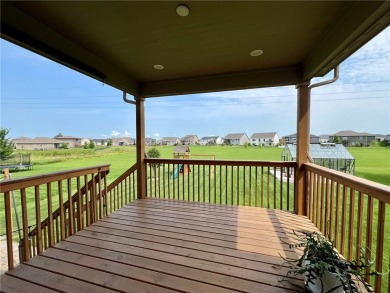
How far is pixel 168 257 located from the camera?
2039mm

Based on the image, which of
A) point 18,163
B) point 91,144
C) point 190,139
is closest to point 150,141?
point 91,144

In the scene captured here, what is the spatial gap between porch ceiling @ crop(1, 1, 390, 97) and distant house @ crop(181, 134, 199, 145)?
103 inches

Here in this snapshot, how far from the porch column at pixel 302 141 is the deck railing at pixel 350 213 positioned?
0.33 feet

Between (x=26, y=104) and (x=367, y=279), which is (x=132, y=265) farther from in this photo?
(x=26, y=104)

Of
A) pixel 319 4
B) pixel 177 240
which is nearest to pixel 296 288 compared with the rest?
pixel 177 240

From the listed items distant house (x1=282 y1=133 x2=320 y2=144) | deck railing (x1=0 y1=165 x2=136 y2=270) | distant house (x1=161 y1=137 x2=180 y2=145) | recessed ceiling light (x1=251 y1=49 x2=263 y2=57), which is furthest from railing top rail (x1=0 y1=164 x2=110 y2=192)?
distant house (x1=282 y1=133 x2=320 y2=144)

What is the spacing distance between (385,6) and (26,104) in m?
6.76

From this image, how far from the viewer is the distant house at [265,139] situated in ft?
15.3

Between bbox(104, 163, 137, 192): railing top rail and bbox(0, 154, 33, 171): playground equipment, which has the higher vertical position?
bbox(0, 154, 33, 171): playground equipment

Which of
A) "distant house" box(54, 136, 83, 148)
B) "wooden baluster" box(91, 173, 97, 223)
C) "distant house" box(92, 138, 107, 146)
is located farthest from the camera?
"distant house" box(92, 138, 107, 146)

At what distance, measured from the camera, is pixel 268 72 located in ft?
11.3

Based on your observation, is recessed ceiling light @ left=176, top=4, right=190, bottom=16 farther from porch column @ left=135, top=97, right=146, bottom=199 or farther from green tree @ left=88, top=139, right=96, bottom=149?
green tree @ left=88, top=139, right=96, bottom=149

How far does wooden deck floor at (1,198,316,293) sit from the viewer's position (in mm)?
1646

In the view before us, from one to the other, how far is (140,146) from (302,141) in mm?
3247
